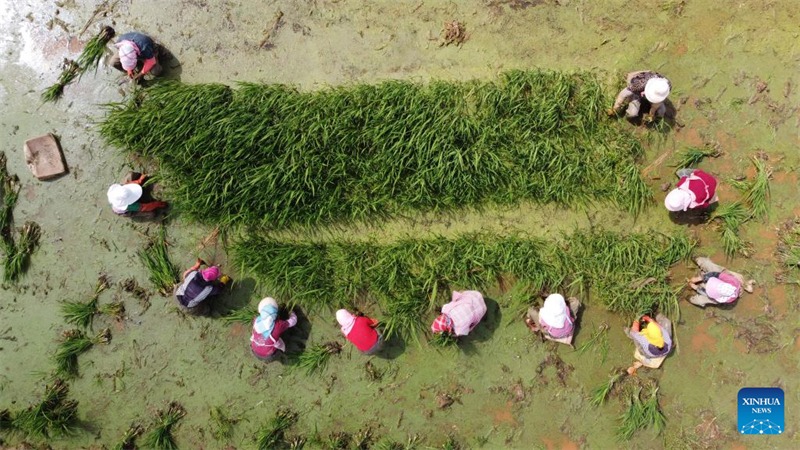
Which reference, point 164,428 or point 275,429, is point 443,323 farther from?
point 164,428

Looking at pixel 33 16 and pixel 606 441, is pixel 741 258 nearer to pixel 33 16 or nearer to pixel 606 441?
pixel 606 441

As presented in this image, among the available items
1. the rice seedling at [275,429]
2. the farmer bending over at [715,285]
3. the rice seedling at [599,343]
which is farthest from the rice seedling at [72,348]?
the farmer bending over at [715,285]

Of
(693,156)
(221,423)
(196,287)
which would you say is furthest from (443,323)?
(693,156)

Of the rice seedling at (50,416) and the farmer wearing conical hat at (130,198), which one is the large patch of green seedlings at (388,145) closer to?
the farmer wearing conical hat at (130,198)

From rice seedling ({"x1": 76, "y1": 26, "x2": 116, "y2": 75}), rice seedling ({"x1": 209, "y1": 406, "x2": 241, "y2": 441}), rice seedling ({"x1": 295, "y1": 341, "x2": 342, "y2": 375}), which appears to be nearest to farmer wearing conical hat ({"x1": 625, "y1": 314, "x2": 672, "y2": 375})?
rice seedling ({"x1": 295, "y1": 341, "x2": 342, "y2": 375})

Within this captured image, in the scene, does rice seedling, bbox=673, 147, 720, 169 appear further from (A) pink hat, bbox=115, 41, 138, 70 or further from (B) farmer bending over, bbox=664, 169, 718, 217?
(A) pink hat, bbox=115, 41, 138, 70

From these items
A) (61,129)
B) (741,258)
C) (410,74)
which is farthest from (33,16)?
(741,258)
